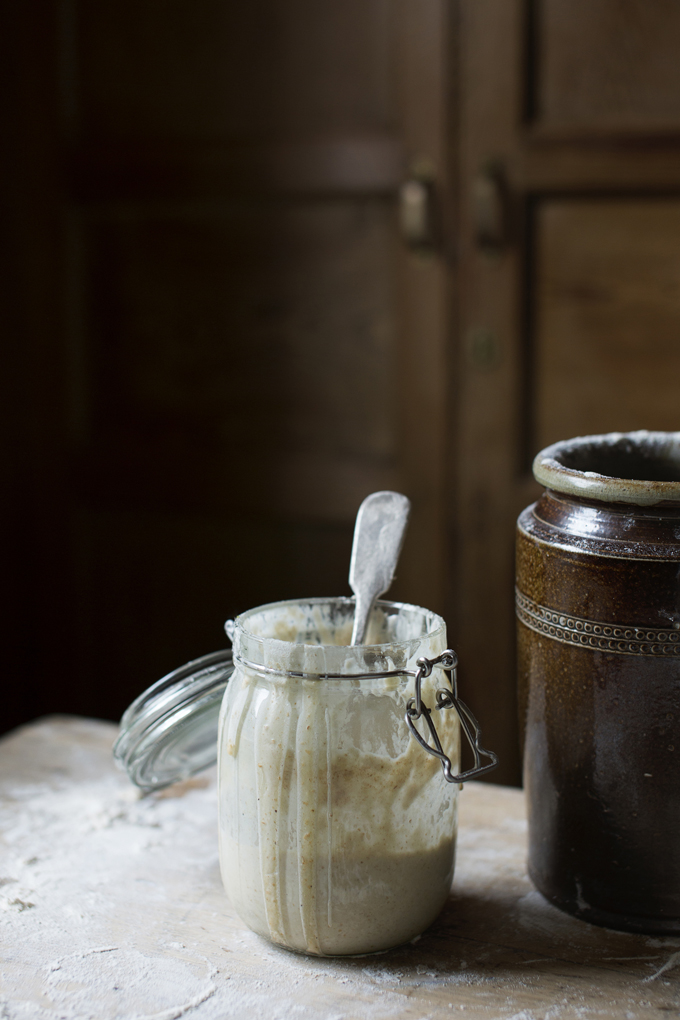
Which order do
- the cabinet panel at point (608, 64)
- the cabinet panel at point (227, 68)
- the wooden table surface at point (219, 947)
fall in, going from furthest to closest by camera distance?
the cabinet panel at point (227, 68) → the cabinet panel at point (608, 64) → the wooden table surface at point (219, 947)

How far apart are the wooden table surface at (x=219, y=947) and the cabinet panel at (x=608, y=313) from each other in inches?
32.3

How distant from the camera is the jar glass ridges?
0.53 meters

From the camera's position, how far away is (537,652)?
0.59 meters

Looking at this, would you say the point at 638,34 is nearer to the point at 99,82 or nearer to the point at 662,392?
the point at 662,392

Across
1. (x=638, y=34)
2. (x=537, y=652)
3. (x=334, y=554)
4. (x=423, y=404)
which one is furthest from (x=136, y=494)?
(x=537, y=652)

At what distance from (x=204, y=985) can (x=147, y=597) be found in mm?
1272

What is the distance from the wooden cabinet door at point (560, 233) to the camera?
1.33 m

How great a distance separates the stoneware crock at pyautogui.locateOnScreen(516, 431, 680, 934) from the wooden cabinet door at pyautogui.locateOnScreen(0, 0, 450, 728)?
92 centimetres

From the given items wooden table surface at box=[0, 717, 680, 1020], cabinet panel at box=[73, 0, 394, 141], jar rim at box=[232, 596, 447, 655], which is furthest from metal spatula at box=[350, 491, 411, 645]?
cabinet panel at box=[73, 0, 394, 141]

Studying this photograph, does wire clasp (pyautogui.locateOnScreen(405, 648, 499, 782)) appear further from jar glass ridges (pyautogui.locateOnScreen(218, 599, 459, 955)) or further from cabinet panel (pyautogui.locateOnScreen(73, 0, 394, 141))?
cabinet panel (pyautogui.locateOnScreen(73, 0, 394, 141))

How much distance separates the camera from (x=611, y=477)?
599 millimetres

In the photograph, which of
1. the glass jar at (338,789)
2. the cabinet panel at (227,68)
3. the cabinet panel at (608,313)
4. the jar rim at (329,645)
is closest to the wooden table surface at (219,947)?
the glass jar at (338,789)

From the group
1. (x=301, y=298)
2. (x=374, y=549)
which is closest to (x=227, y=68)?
(x=301, y=298)

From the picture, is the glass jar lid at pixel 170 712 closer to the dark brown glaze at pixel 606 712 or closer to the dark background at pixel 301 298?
the dark brown glaze at pixel 606 712
